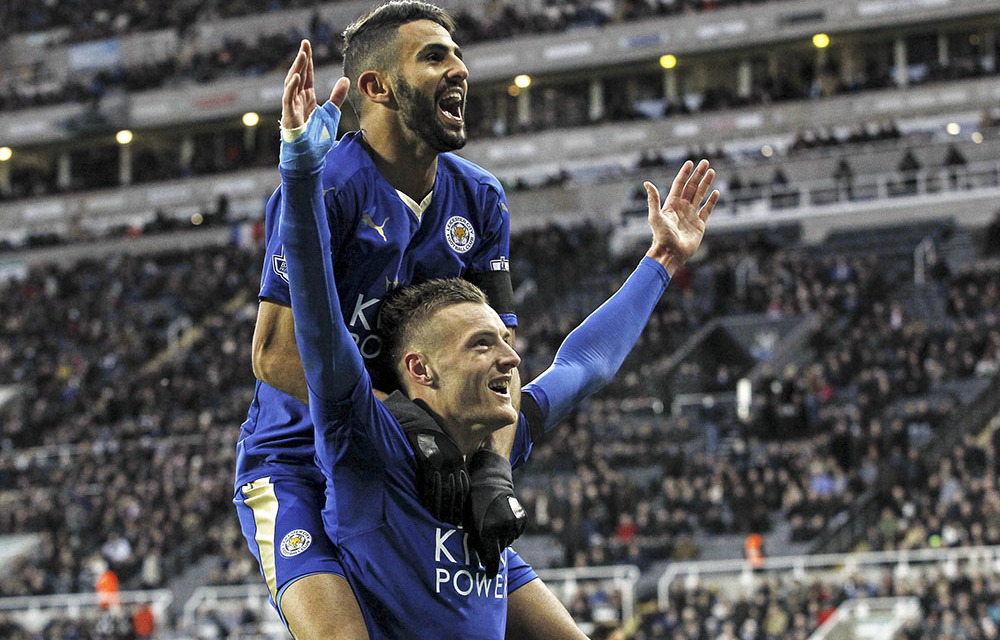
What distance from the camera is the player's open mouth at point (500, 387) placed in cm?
490

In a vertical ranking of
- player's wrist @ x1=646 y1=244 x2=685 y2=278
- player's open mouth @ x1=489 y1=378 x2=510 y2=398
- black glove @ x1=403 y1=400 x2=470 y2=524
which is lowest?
black glove @ x1=403 y1=400 x2=470 y2=524

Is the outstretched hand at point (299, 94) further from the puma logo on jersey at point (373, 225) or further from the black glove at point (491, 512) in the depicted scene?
the black glove at point (491, 512)

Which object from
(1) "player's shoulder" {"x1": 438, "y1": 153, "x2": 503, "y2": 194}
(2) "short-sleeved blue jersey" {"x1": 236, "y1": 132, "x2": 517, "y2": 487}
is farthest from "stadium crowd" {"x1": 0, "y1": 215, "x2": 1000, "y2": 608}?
(2) "short-sleeved blue jersey" {"x1": 236, "y1": 132, "x2": 517, "y2": 487}

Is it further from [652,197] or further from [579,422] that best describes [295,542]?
[579,422]

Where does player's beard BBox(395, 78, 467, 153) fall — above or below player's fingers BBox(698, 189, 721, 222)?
above

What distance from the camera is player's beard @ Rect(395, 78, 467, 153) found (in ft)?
17.8

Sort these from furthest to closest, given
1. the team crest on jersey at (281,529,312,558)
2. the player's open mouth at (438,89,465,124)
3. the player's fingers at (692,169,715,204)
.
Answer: the player's fingers at (692,169,715,204)
the player's open mouth at (438,89,465,124)
the team crest on jersey at (281,529,312,558)

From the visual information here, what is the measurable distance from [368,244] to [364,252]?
31 millimetres

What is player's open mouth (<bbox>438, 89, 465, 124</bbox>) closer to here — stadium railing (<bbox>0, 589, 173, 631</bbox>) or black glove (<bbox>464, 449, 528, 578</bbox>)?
black glove (<bbox>464, 449, 528, 578</bbox>)

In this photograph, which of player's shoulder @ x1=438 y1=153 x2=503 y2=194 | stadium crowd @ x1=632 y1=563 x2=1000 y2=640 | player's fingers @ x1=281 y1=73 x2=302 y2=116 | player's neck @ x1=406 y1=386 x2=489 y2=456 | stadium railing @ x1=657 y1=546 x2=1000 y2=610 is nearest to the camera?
player's fingers @ x1=281 y1=73 x2=302 y2=116

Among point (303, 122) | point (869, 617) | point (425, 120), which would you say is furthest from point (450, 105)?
point (869, 617)

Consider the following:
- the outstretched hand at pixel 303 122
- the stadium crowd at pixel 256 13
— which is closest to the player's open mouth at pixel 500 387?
the outstretched hand at pixel 303 122

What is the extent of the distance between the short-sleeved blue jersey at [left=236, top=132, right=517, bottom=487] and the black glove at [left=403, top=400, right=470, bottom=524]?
0.57 meters

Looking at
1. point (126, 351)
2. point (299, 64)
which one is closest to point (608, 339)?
point (299, 64)
